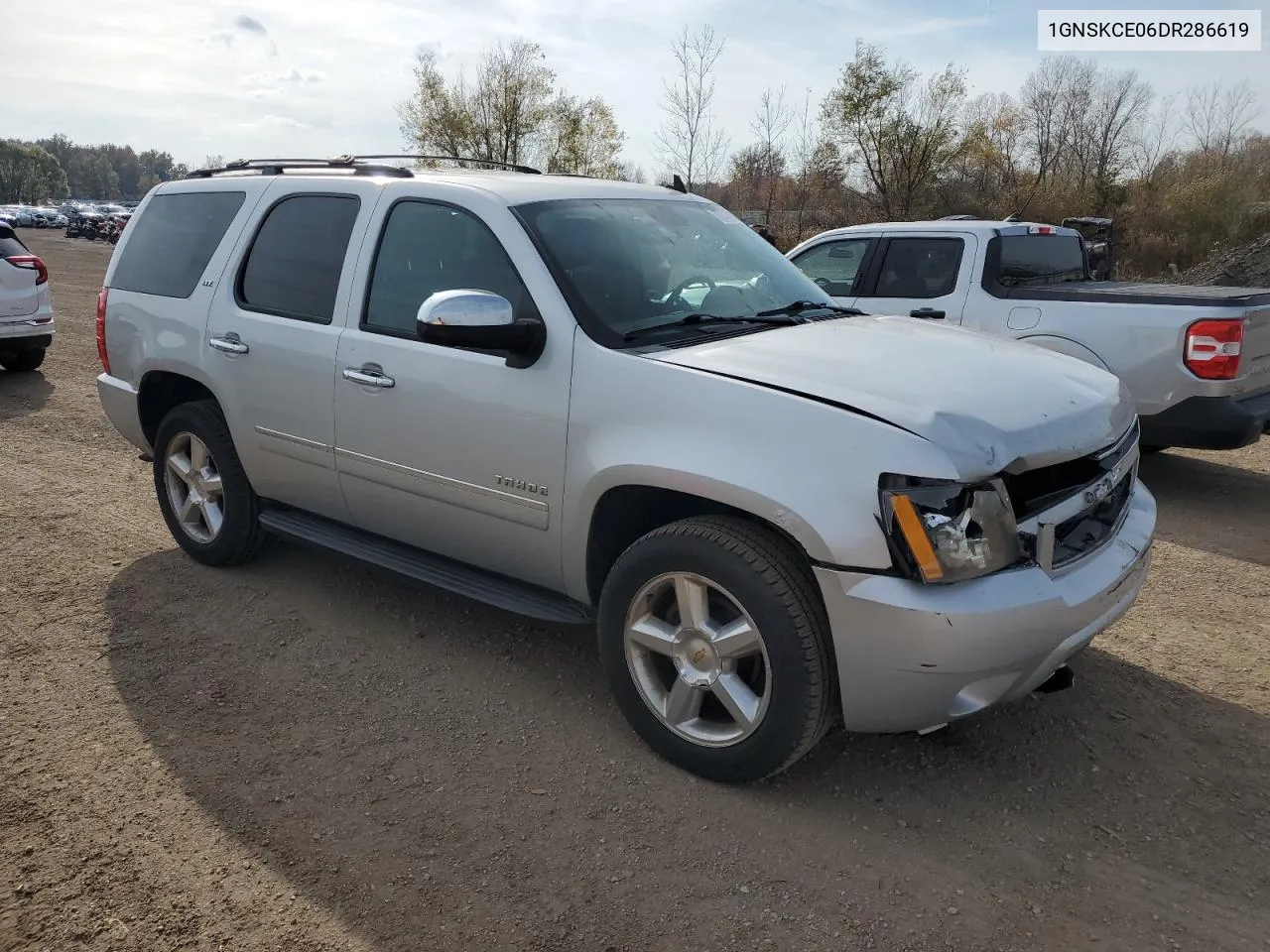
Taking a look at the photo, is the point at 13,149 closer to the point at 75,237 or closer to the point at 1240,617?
the point at 75,237

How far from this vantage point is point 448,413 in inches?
141

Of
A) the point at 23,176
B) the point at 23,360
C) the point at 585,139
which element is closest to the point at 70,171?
the point at 23,176

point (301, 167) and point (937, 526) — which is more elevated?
point (301, 167)

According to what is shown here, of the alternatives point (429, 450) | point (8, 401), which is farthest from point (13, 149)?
point (429, 450)

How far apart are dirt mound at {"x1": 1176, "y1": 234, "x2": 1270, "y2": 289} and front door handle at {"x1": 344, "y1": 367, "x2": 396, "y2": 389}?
16706 millimetres

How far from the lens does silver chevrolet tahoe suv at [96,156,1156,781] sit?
269 centimetres

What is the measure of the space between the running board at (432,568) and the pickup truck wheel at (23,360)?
787cm

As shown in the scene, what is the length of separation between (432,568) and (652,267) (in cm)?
145

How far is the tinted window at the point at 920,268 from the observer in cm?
731

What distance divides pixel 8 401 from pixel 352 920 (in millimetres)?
8557

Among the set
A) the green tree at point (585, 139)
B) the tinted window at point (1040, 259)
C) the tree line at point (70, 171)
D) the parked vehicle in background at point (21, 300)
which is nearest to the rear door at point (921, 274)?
the tinted window at point (1040, 259)

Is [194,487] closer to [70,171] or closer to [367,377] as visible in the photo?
[367,377]

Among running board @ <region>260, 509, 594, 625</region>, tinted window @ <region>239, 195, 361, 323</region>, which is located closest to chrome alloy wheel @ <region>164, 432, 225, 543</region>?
running board @ <region>260, 509, 594, 625</region>

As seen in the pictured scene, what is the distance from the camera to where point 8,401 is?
9203 mm
